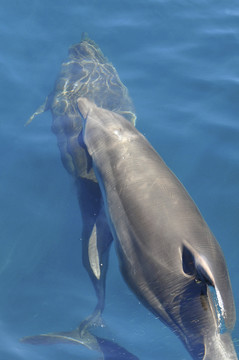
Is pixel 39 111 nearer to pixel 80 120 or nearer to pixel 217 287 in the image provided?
pixel 80 120

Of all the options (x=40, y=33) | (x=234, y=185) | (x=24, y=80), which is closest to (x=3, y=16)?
(x=40, y=33)

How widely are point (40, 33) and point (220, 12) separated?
4578 millimetres

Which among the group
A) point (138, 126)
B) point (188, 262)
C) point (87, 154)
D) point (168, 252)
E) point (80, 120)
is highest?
point (138, 126)

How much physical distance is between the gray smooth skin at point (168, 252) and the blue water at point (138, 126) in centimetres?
81

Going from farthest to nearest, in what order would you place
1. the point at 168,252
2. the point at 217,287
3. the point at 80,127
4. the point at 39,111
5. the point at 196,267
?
the point at 39,111 < the point at 80,127 < the point at 168,252 < the point at 217,287 < the point at 196,267

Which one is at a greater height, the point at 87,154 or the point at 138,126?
the point at 138,126

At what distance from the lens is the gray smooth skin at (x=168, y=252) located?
18.3 feet

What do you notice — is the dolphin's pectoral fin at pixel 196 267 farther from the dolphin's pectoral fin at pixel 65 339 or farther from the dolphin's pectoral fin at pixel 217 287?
the dolphin's pectoral fin at pixel 65 339

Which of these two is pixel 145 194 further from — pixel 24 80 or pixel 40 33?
pixel 40 33

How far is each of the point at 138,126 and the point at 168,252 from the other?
165 inches

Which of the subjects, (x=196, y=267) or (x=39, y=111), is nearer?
(x=196, y=267)

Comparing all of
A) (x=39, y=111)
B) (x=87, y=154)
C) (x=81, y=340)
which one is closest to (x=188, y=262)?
(x=81, y=340)

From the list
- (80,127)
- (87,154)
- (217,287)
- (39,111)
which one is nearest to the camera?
(217,287)

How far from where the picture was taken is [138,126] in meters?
9.68
